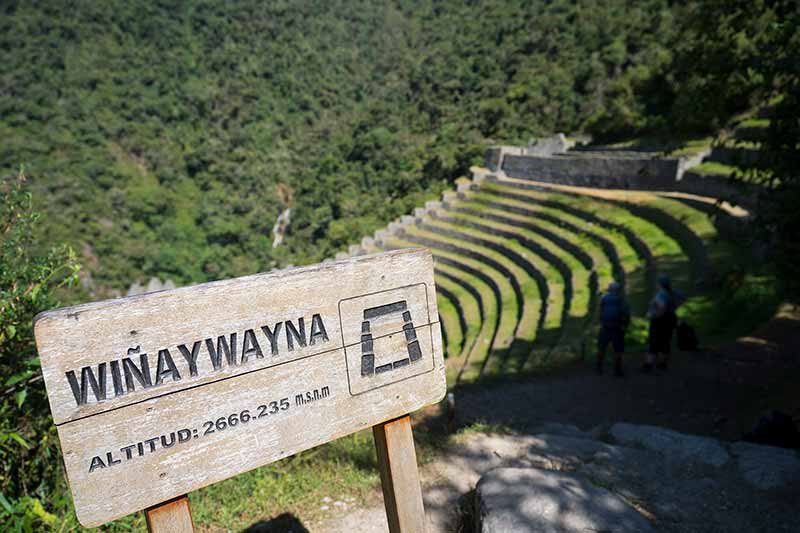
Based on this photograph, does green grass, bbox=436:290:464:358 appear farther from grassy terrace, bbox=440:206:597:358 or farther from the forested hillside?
the forested hillside

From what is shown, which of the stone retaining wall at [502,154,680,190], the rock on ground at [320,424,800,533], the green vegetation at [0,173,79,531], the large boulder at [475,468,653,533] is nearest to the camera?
the large boulder at [475,468,653,533]

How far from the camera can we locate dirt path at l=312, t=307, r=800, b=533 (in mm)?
5090

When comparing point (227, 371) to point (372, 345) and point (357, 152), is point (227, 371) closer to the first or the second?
point (372, 345)

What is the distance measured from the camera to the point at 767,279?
755 centimetres

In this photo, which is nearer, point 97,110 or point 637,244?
point 637,244

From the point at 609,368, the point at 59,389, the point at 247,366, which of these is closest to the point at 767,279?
the point at 609,368

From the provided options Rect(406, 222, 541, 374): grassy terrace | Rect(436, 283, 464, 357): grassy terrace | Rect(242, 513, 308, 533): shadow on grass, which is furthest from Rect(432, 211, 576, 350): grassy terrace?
Rect(242, 513, 308, 533): shadow on grass

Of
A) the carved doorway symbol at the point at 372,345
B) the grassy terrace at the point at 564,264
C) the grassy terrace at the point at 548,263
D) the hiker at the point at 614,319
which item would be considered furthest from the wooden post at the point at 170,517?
the grassy terrace at the point at 548,263

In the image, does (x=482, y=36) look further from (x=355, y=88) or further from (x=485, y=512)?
(x=485, y=512)

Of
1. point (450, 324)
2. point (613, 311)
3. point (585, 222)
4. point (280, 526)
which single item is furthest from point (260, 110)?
point (280, 526)

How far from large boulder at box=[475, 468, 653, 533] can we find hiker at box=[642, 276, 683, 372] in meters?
3.92

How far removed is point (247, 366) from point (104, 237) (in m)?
38.9

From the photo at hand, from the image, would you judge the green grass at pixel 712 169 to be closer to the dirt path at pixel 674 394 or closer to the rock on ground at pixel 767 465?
the dirt path at pixel 674 394

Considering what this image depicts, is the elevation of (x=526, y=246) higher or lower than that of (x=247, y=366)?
lower
